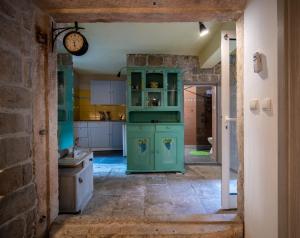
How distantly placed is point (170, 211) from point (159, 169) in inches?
69.9

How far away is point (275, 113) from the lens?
4.17 ft

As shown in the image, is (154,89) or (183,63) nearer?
(154,89)

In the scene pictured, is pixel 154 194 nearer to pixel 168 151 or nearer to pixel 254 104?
pixel 168 151

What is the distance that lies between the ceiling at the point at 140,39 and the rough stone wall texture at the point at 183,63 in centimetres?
12

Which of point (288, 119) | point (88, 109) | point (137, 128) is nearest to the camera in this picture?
point (288, 119)

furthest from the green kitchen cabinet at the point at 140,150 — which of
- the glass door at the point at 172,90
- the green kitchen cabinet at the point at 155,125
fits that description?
the glass door at the point at 172,90

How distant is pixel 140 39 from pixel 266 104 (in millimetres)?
2844

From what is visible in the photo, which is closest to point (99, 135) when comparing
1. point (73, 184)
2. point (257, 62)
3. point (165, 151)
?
point (165, 151)

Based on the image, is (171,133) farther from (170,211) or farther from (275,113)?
(275,113)

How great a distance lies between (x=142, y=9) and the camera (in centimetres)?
171

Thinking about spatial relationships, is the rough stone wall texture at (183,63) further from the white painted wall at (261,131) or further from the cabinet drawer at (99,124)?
the white painted wall at (261,131)

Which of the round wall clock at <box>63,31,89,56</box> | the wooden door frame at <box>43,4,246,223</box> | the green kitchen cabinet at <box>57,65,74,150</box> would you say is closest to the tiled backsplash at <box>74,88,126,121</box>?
the green kitchen cabinet at <box>57,65,74,150</box>

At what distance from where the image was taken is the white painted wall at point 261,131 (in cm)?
128

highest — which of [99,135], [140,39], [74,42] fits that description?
[140,39]
